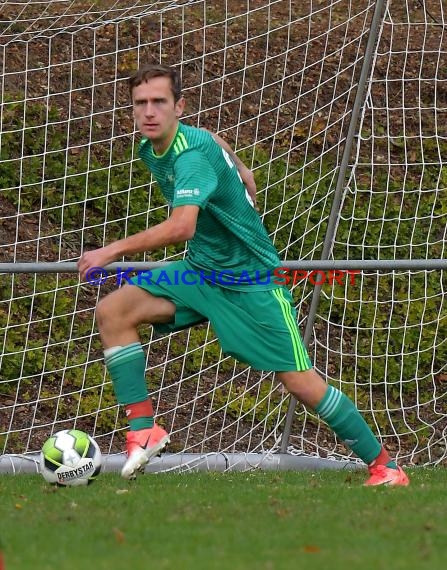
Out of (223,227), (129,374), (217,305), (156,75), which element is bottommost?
(129,374)

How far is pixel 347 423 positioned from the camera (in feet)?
20.5

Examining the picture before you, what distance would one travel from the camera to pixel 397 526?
180 inches

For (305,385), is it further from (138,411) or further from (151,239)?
(151,239)

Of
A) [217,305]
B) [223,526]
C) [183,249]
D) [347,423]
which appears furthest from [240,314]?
[183,249]

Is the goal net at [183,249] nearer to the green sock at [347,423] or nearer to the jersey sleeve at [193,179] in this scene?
the green sock at [347,423]

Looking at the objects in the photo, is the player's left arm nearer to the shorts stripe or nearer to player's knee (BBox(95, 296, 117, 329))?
player's knee (BBox(95, 296, 117, 329))

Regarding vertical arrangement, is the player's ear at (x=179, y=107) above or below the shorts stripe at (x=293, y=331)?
above

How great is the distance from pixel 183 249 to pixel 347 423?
386 cm

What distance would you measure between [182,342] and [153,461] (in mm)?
1753

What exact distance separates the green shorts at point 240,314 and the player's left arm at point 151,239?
1.74ft

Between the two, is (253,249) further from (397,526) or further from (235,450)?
(235,450)

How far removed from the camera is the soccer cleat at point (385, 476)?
6.23 m

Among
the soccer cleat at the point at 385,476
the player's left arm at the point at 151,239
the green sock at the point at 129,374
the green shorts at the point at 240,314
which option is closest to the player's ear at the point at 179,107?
the player's left arm at the point at 151,239

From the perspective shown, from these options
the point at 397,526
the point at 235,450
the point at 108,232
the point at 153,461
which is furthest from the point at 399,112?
the point at 397,526
